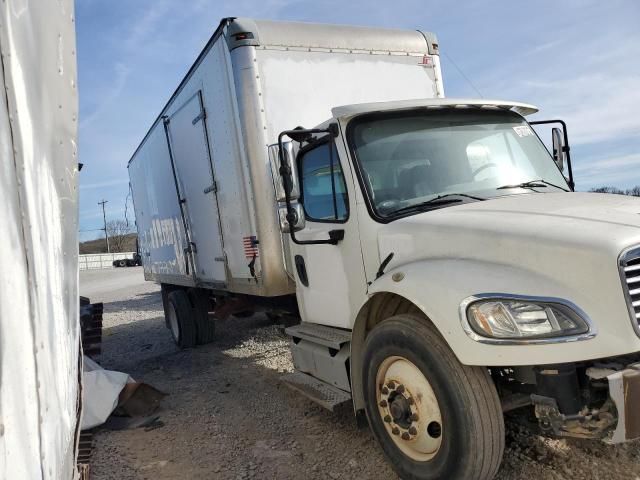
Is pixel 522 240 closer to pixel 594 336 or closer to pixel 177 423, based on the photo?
pixel 594 336

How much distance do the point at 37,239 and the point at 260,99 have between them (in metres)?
3.03

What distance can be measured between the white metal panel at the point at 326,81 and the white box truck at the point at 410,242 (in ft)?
0.06

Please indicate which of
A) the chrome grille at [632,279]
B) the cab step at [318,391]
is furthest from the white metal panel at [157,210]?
→ the chrome grille at [632,279]

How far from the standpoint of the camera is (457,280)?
272 centimetres

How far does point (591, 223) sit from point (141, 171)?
834 cm

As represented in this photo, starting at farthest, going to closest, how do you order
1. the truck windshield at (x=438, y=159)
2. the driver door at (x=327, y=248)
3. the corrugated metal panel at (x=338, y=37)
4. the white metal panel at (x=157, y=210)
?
1. the white metal panel at (x=157, y=210)
2. the corrugated metal panel at (x=338, y=37)
3. the driver door at (x=327, y=248)
4. the truck windshield at (x=438, y=159)

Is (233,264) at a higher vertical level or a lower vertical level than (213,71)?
lower

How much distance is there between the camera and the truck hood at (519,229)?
8.24ft

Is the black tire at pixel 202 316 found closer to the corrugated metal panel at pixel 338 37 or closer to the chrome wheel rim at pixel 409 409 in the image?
the corrugated metal panel at pixel 338 37

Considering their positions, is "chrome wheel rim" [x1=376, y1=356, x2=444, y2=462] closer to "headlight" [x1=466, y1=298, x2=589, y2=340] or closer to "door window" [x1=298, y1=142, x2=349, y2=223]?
"headlight" [x1=466, y1=298, x2=589, y2=340]

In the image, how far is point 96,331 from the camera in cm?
680

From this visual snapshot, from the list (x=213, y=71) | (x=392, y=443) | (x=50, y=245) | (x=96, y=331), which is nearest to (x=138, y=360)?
(x=96, y=331)

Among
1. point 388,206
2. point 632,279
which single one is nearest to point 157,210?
point 388,206

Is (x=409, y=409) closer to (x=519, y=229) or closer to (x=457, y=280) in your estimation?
(x=457, y=280)
